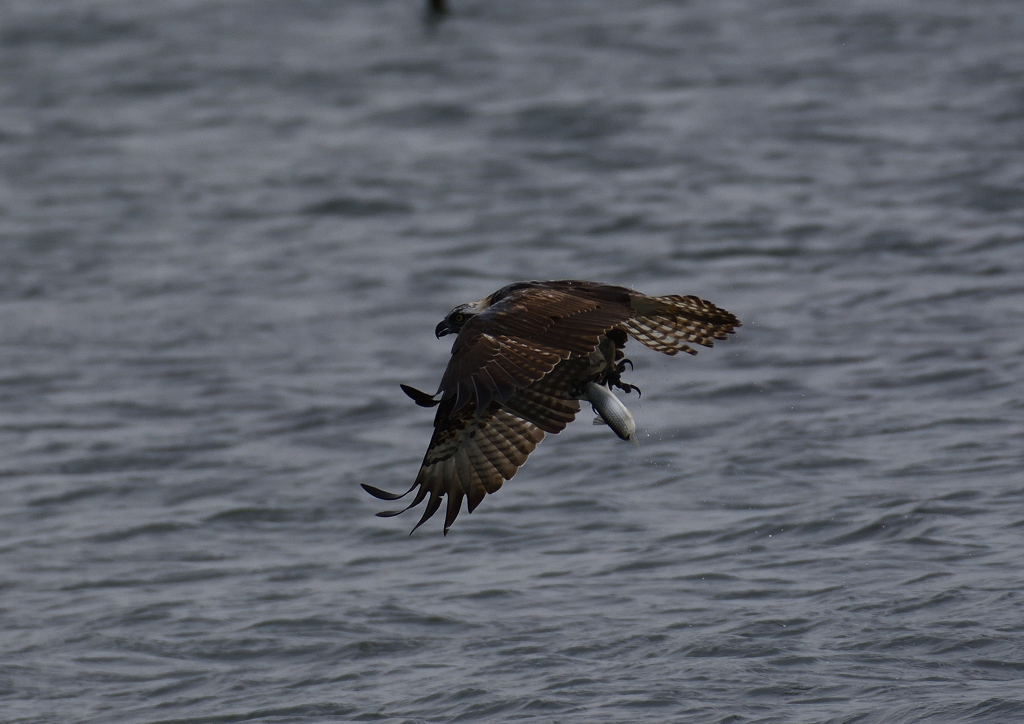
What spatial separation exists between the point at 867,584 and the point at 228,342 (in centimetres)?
575

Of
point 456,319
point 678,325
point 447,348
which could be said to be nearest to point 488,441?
point 456,319

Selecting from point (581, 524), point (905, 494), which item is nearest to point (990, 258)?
point (905, 494)

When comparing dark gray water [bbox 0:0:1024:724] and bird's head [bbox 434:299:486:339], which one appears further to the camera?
dark gray water [bbox 0:0:1024:724]

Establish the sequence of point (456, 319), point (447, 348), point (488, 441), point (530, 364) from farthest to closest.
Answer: point (447, 348), point (456, 319), point (488, 441), point (530, 364)

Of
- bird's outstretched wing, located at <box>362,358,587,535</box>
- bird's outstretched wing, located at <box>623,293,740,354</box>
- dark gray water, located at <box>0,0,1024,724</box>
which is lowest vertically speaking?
dark gray water, located at <box>0,0,1024,724</box>

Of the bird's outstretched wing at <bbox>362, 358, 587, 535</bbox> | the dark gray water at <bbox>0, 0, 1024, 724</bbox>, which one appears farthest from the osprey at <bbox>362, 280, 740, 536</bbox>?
the dark gray water at <bbox>0, 0, 1024, 724</bbox>

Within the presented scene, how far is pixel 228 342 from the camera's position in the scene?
11547 millimetres

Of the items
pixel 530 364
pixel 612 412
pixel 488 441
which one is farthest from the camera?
pixel 488 441

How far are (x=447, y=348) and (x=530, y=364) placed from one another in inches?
233

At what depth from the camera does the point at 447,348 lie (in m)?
11.2

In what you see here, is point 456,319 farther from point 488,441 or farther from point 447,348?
point 447,348

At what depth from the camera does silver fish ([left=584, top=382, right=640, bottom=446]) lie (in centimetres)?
579

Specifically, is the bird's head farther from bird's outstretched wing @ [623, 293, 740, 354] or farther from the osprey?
bird's outstretched wing @ [623, 293, 740, 354]

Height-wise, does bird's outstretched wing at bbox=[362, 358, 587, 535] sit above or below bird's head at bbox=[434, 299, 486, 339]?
below
